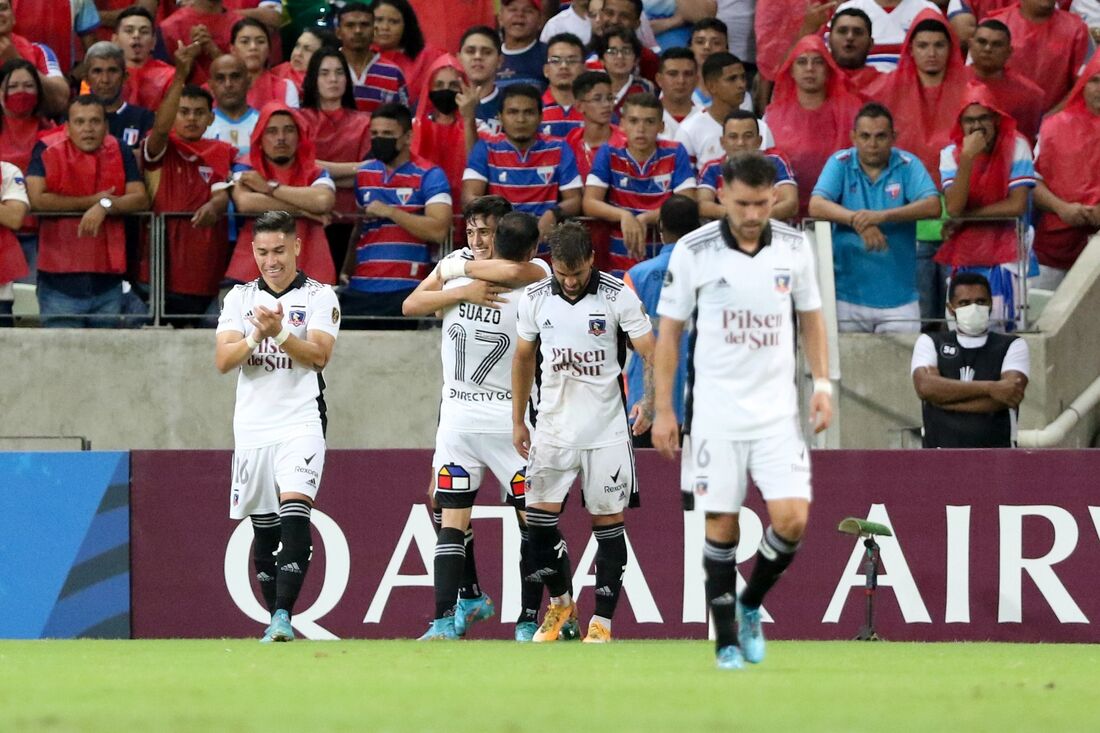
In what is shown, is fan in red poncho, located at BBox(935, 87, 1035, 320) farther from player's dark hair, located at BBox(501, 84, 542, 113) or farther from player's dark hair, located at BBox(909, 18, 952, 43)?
player's dark hair, located at BBox(501, 84, 542, 113)

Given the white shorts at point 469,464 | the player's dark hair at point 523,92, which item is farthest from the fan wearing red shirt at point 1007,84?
the white shorts at point 469,464

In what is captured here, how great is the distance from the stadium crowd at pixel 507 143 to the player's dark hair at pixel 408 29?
0.11 ft

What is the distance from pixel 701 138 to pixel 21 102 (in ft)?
17.0

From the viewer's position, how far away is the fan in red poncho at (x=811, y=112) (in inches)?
596

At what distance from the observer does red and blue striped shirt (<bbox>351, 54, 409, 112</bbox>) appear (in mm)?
15867

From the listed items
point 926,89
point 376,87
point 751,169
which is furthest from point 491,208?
point 926,89

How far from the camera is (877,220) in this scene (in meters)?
14.2

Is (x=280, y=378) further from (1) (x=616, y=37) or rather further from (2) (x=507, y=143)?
(1) (x=616, y=37)

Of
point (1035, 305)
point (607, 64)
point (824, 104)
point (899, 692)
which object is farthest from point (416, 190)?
point (899, 692)

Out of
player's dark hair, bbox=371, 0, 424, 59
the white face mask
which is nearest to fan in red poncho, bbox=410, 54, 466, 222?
player's dark hair, bbox=371, 0, 424, 59

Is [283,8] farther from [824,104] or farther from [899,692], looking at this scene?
[899,692]

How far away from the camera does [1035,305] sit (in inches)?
609

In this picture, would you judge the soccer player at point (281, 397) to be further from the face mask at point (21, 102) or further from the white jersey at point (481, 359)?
the face mask at point (21, 102)

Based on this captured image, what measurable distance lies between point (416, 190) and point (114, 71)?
2685 mm
